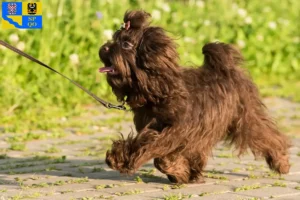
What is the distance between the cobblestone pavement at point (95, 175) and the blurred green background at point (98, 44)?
25.8 inches

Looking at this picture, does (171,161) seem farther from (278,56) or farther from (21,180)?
(278,56)

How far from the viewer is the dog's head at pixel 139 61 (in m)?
5.80

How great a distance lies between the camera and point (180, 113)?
6090mm

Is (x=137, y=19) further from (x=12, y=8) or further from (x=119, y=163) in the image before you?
(x=12, y=8)

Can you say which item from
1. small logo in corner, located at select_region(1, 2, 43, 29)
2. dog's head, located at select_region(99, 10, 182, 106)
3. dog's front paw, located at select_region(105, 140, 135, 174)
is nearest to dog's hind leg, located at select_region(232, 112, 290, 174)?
dog's head, located at select_region(99, 10, 182, 106)

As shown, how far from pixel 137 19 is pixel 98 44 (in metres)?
5.18

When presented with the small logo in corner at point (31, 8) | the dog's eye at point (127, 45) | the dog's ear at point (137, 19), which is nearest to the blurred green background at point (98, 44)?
the small logo in corner at point (31, 8)

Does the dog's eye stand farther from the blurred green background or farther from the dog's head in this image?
the blurred green background

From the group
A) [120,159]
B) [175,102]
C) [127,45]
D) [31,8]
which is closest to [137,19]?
[127,45]

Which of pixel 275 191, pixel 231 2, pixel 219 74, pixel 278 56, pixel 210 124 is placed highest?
pixel 231 2

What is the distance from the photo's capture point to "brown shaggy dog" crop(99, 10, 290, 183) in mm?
5859

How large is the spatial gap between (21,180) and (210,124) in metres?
1.56

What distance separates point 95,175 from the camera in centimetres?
684

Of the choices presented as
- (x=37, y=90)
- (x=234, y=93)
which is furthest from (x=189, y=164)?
(x=37, y=90)
